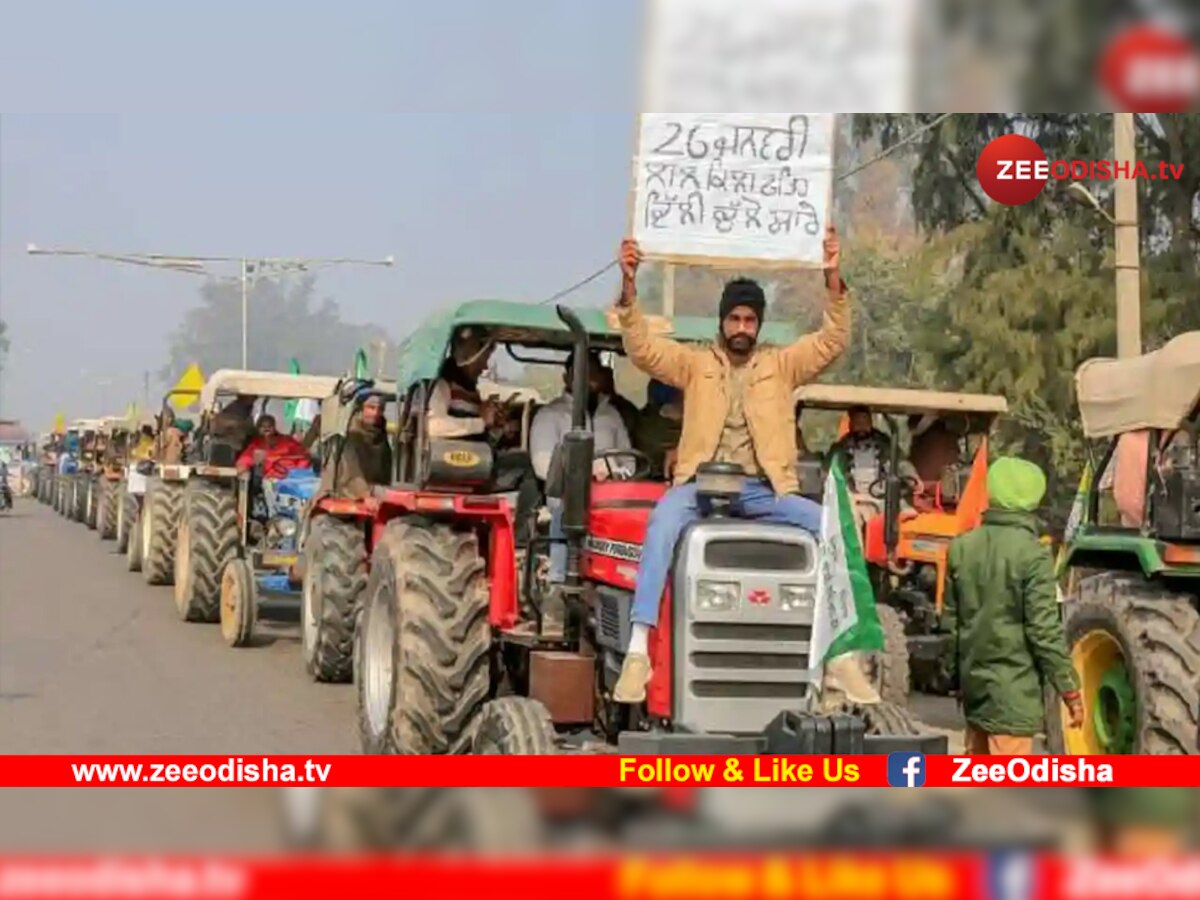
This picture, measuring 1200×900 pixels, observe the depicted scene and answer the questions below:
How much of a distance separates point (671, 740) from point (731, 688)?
0.48 m

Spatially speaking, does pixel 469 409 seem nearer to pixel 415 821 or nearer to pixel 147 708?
pixel 147 708

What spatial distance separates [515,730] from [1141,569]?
3.52 meters

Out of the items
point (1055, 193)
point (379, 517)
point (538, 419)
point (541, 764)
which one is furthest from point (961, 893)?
point (1055, 193)

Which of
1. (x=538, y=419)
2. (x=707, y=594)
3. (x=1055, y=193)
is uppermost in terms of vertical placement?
(x=1055, y=193)

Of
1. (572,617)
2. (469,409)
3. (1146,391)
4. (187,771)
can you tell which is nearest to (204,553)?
(469,409)

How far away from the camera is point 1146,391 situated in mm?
7656

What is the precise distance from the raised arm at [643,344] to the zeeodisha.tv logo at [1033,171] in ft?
20.2

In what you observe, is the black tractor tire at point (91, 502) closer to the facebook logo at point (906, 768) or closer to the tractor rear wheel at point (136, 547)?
the tractor rear wheel at point (136, 547)

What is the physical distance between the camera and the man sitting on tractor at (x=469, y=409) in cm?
727

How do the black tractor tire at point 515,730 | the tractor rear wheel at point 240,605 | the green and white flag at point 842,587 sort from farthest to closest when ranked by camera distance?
the tractor rear wheel at point 240,605, the black tractor tire at point 515,730, the green and white flag at point 842,587

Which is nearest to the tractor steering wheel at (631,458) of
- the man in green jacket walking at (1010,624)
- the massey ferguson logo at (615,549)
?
the massey ferguson logo at (615,549)

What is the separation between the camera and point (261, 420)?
15.3 metres

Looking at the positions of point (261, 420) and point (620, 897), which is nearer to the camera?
point (620, 897)

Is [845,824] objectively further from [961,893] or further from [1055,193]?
[1055,193]
